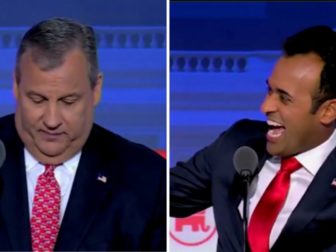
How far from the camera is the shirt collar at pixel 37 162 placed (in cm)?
223

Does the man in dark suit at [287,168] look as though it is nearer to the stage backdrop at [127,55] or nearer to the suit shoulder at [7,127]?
the stage backdrop at [127,55]

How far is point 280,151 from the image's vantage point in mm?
2105

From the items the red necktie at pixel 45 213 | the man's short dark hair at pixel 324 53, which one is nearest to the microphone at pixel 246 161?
the man's short dark hair at pixel 324 53

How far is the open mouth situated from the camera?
2.11m

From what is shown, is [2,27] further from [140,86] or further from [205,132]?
[205,132]

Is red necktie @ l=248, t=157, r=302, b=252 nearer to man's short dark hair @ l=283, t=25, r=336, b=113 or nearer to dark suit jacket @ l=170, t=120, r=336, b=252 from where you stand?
dark suit jacket @ l=170, t=120, r=336, b=252

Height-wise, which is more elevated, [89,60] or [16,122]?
[89,60]

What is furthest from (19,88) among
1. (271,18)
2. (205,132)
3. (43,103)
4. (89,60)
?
(271,18)

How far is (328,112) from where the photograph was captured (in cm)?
208

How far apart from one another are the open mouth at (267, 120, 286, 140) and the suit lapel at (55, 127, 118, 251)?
0.52m

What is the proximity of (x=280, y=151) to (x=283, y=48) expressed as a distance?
34 centimetres

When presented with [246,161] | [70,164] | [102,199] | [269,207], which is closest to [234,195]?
[269,207]

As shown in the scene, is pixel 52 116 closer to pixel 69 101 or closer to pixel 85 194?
pixel 69 101

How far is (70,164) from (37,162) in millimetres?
106
